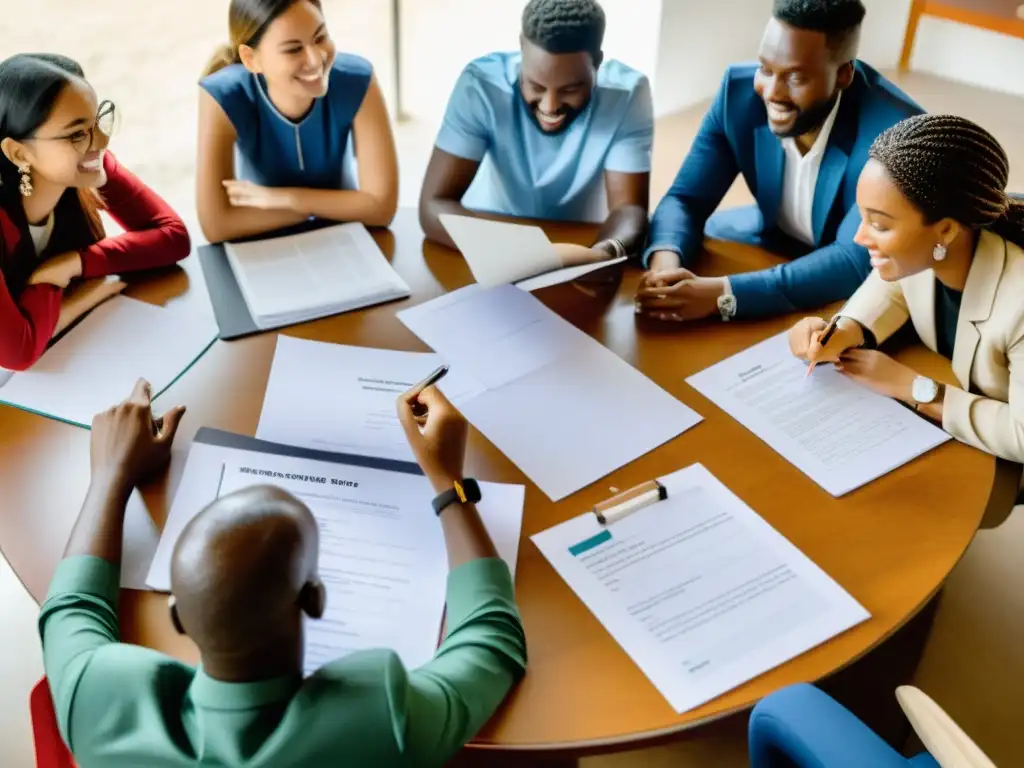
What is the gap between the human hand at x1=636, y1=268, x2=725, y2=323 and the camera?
144 cm

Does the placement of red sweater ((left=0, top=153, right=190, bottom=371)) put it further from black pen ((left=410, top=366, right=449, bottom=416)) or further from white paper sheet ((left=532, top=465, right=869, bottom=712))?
white paper sheet ((left=532, top=465, right=869, bottom=712))

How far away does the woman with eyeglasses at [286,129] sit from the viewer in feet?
5.23

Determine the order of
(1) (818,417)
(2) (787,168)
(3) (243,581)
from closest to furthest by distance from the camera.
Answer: (3) (243,581)
(1) (818,417)
(2) (787,168)

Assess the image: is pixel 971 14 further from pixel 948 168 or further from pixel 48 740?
pixel 48 740

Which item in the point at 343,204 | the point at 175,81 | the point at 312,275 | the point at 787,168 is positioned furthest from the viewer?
the point at 175,81

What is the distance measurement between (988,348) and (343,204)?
3.51ft

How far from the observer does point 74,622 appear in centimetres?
Result: 92

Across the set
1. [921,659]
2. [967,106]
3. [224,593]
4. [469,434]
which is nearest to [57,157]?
[469,434]

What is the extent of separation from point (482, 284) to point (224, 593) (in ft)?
2.76

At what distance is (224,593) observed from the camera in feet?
2.36

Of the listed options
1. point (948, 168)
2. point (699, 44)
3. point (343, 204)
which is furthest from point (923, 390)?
point (699, 44)

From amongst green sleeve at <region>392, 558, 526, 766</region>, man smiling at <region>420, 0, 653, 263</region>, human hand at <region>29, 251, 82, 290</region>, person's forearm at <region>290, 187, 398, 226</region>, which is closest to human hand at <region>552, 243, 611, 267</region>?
man smiling at <region>420, 0, 653, 263</region>

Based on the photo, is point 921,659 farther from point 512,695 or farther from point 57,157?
point 57,157

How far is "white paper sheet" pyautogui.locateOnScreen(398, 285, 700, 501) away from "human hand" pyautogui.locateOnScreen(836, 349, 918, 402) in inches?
10.3
